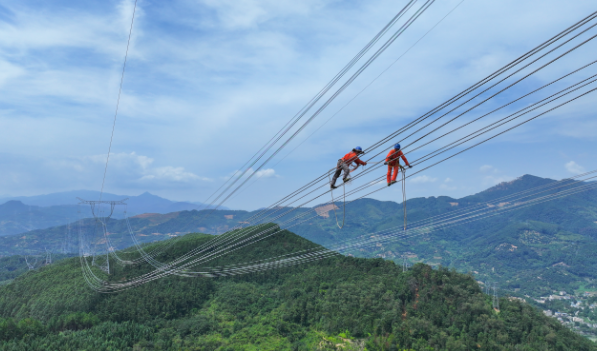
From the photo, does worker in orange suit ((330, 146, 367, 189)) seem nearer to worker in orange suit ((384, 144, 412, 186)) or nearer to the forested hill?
worker in orange suit ((384, 144, 412, 186))

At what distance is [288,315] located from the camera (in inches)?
1821

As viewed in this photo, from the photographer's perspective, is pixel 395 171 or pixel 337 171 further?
pixel 337 171

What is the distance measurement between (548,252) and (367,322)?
207 metres

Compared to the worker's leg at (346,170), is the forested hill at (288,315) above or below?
below

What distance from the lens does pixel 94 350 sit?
36312 mm

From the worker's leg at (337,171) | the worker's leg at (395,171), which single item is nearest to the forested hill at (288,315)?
the worker's leg at (337,171)

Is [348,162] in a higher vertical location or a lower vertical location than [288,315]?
higher

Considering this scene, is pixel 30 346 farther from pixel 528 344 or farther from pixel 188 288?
pixel 528 344

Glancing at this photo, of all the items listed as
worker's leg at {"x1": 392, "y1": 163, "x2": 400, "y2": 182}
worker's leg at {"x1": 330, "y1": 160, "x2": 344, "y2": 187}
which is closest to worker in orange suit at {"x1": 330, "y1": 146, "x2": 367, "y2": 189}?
worker's leg at {"x1": 330, "y1": 160, "x2": 344, "y2": 187}

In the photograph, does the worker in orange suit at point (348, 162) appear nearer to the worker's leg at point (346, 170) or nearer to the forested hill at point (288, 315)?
the worker's leg at point (346, 170)

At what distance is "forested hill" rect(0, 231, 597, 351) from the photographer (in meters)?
37.2

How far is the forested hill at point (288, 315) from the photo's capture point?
37188 mm

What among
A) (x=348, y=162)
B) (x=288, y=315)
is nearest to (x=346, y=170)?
(x=348, y=162)

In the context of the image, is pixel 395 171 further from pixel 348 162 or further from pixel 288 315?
pixel 288 315
